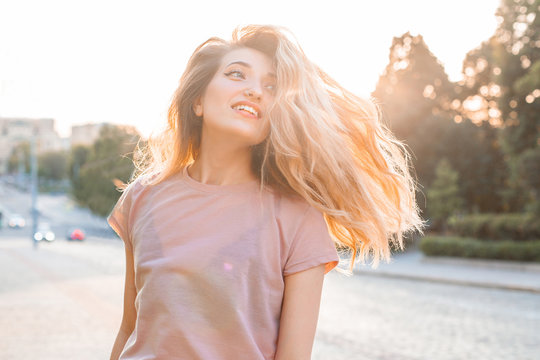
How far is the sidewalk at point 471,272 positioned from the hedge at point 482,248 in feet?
0.84

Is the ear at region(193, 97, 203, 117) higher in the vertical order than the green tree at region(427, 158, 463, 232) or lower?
higher

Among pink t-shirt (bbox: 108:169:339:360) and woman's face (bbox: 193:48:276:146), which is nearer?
pink t-shirt (bbox: 108:169:339:360)

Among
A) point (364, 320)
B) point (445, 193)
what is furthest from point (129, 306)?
point (445, 193)

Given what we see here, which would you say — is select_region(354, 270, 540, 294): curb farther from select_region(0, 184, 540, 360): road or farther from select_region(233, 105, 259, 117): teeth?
select_region(233, 105, 259, 117): teeth

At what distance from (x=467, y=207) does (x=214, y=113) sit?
29962 mm

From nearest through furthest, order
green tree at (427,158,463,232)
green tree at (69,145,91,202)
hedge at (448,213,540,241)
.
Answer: hedge at (448,213,540,241) < green tree at (427,158,463,232) < green tree at (69,145,91,202)

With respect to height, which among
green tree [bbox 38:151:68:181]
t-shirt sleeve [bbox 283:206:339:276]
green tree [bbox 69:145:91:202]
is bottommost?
green tree [bbox 38:151:68:181]

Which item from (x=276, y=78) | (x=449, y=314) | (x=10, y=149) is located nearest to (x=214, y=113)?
(x=276, y=78)

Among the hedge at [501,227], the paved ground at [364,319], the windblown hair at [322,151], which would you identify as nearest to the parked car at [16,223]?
the paved ground at [364,319]

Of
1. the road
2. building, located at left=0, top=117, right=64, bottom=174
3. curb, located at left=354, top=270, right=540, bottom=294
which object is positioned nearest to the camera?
the road

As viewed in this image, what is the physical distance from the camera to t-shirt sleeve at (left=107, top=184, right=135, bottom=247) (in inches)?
89.6

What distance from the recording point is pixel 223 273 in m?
1.88

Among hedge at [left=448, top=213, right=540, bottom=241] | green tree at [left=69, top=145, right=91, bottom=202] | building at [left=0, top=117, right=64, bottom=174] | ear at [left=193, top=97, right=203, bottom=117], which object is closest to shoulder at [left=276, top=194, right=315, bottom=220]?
ear at [left=193, top=97, right=203, bottom=117]

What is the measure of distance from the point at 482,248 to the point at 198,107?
1924 cm
